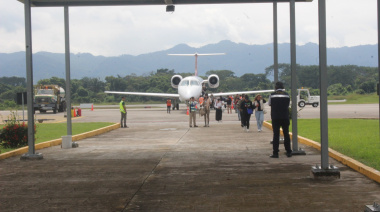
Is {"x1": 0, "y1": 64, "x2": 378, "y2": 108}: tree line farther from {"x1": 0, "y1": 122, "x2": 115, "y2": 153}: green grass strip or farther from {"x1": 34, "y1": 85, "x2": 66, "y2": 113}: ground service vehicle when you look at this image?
{"x1": 0, "y1": 122, "x2": 115, "y2": 153}: green grass strip

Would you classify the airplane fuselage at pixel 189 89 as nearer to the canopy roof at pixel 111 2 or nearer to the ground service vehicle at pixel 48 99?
the ground service vehicle at pixel 48 99

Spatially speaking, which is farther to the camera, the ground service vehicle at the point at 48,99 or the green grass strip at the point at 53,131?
the ground service vehicle at the point at 48,99

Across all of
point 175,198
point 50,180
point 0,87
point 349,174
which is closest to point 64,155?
point 50,180

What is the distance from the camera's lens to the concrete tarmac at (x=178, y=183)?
7102 millimetres

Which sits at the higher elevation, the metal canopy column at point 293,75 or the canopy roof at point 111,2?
the canopy roof at point 111,2

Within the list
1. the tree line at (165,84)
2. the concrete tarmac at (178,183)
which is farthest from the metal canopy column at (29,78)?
the tree line at (165,84)

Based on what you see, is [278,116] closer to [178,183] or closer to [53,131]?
[178,183]

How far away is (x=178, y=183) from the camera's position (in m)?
8.79

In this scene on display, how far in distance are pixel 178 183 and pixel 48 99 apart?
1678 inches

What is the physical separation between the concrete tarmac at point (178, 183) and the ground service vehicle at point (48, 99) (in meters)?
36.5

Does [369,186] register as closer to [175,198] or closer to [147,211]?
[175,198]

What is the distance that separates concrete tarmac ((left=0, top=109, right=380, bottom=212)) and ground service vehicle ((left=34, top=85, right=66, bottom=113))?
36.5 meters

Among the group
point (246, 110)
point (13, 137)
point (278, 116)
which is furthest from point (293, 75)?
point (246, 110)

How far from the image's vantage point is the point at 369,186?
320 inches
